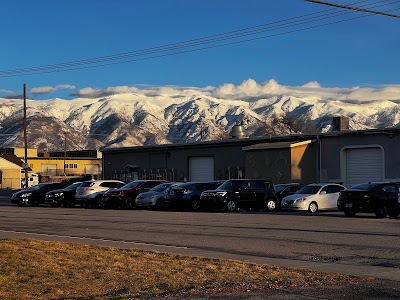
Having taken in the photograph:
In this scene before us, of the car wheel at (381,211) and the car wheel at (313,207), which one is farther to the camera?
the car wheel at (313,207)

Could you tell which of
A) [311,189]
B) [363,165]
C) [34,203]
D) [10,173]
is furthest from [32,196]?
[10,173]

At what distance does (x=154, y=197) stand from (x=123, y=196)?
267 cm

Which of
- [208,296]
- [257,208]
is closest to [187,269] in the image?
[208,296]

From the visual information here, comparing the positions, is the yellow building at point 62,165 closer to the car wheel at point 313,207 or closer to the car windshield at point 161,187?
the car windshield at point 161,187

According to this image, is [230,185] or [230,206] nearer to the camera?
[230,206]

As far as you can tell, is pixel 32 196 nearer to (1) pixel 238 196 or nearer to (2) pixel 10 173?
(1) pixel 238 196

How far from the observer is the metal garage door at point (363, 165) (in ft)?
144

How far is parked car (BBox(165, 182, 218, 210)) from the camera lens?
35.9m

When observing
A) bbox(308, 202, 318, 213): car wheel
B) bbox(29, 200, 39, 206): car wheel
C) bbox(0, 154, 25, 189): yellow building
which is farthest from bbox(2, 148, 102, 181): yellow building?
bbox(308, 202, 318, 213): car wheel

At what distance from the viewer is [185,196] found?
35.8m

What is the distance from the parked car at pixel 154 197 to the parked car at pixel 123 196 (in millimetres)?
1406

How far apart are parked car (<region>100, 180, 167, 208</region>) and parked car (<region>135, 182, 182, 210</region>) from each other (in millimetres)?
1406

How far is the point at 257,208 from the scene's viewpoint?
34.8 metres

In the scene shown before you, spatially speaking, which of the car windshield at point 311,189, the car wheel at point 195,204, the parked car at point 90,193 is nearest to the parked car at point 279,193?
the car windshield at point 311,189
